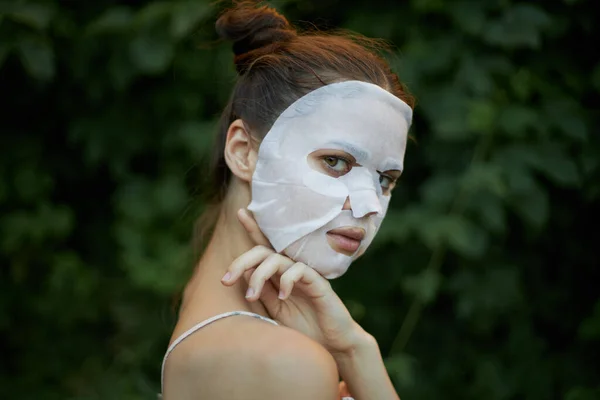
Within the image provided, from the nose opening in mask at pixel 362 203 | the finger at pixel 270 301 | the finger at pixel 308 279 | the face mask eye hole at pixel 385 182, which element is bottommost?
the finger at pixel 270 301

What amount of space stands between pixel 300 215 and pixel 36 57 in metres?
1.54

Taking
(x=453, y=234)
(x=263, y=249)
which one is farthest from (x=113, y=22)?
(x=263, y=249)

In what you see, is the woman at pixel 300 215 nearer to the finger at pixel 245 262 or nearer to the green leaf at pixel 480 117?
the finger at pixel 245 262

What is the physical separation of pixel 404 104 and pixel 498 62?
124 centimetres

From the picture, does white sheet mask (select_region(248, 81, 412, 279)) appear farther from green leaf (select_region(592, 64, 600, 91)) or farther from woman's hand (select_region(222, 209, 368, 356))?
green leaf (select_region(592, 64, 600, 91))

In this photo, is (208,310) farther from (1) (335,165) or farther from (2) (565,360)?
(2) (565,360)

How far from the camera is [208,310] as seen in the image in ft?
5.10

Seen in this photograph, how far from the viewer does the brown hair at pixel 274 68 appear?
1.64 metres

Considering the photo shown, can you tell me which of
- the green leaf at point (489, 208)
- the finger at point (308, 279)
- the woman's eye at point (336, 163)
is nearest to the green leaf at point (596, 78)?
the green leaf at point (489, 208)

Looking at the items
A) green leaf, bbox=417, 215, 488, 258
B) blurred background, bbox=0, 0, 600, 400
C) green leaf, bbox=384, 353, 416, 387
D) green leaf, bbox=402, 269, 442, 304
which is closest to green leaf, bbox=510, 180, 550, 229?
blurred background, bbox=0, 0, 600, 400

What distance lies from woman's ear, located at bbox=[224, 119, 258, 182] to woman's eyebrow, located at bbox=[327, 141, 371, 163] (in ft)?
0.65

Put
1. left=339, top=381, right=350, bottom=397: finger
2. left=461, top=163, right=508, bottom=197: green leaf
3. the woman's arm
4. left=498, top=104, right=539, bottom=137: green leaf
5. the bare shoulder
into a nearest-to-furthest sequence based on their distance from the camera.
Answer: the bare shoulder → the woman's arm → left=339, top=381, right=350, bottom=397: finger → left=461, top=163, right=508, bottom=197: green leaf → left=498, top=104, right=539, bottom=137: green leaf

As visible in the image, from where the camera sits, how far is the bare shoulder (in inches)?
54.6

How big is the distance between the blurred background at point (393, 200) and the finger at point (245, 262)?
1095mm
